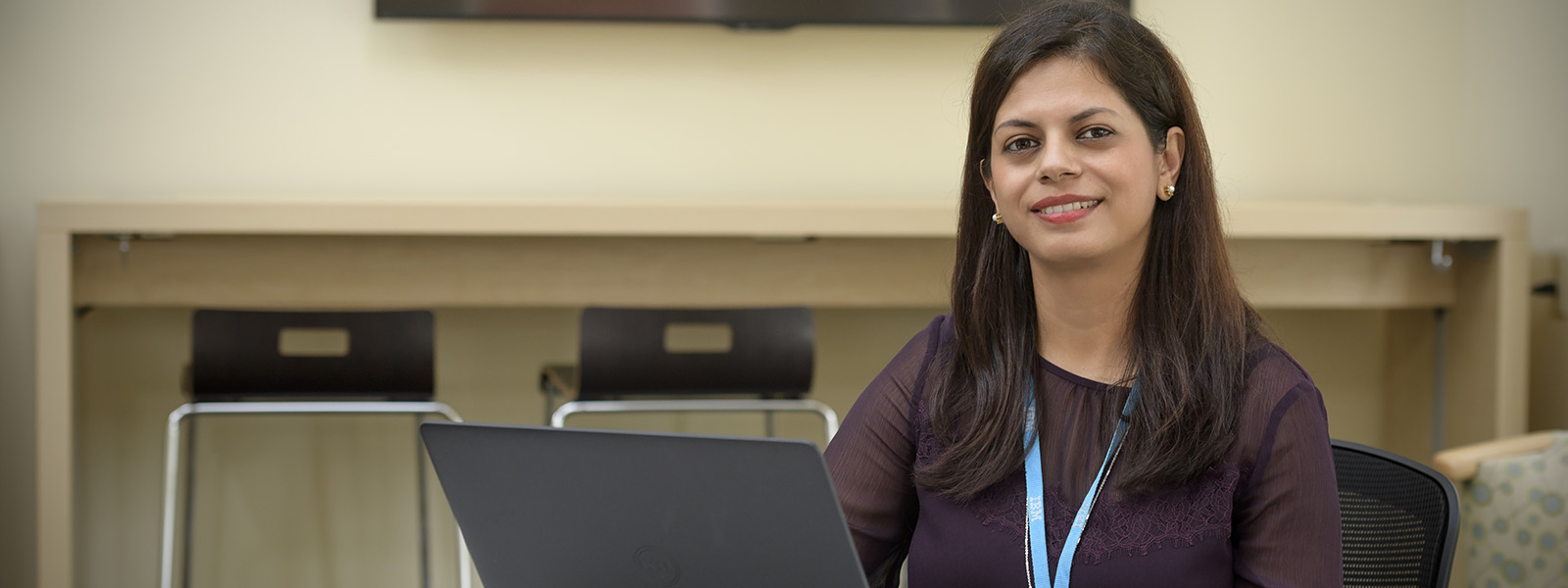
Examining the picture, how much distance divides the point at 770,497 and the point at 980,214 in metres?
0.53

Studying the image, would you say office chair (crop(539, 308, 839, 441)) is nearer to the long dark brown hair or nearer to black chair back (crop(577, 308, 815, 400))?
black chair back (crop(577, 308, 815, 400))

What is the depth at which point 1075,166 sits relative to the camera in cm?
101

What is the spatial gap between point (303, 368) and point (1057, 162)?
1.53 meters

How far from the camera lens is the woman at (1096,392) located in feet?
3.23

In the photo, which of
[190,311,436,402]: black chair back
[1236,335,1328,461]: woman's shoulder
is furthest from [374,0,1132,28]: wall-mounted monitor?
[1236,335,1328,461]: woman's shoulder

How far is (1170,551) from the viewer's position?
0.98 metres

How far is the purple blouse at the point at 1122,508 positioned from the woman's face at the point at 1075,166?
13 centimetres

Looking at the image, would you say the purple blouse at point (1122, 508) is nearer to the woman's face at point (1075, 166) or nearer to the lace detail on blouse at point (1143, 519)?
the lace detail on blouse at point (1143, 519)

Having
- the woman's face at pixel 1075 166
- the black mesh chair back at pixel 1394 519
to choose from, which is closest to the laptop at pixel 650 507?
the woman's face at pixel 1075 166

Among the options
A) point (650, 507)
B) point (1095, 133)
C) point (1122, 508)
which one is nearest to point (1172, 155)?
point (1095, 133)

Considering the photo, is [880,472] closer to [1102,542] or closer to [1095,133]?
[1102,542]

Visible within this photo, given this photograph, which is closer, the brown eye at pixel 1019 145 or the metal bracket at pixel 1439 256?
the brown eye at pixel 1019 145

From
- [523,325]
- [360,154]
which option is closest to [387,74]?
[360,154]

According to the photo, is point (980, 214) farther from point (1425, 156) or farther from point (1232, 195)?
point (1425, 156)
